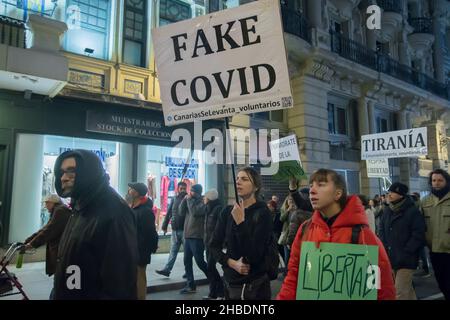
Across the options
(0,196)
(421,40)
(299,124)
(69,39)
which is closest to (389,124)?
(421,40)

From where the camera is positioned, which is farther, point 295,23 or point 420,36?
point 420,36

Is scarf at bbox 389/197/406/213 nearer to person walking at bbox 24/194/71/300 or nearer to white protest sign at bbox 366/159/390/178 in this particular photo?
person walking at bbox 24/194/71/300

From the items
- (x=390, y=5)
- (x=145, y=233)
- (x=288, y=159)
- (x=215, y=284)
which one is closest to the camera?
(x=145, y=233)

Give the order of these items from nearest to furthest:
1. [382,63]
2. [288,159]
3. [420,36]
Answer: [288,159] → [382,63] → [420,36]

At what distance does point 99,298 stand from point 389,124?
20.9 metres

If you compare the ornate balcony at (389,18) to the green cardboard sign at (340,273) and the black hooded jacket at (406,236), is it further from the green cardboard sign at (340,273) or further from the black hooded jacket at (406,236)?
the green cardboard sign at (340,273)

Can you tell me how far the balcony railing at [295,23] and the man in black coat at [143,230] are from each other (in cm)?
1060

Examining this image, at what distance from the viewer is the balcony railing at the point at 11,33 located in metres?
8.38

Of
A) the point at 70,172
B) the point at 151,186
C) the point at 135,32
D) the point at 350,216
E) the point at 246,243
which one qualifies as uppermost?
the point at 135,32

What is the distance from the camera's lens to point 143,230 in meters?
5.46

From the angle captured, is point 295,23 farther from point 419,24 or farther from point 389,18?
point 419,24

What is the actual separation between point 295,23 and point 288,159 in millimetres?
8096

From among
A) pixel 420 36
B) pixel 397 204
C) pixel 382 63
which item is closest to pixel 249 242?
pixel 397 204

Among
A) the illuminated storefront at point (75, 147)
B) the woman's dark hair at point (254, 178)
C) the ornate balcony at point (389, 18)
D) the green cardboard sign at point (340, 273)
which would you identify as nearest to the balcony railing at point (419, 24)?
the ornate balcony at point (389, 18)
